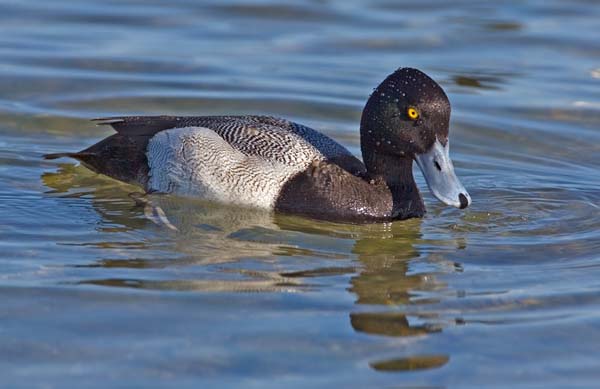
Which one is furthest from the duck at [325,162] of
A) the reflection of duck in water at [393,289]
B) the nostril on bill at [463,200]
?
the reflection of duck in water at [393,289]

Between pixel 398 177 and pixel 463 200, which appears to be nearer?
pixel 463 200

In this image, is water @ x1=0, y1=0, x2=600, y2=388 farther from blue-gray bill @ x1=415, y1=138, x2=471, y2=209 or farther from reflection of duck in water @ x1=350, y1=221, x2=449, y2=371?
blue-gray bill @ x1=415, y1=138, x2=471, y2=209

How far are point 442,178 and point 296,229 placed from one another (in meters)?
0.97

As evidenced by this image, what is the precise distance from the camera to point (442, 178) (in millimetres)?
8367

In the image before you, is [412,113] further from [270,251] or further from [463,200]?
[270,251]

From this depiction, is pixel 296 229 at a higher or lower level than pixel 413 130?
lower

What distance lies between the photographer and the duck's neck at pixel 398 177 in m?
8.60

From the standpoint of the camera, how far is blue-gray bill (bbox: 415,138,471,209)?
8.26m

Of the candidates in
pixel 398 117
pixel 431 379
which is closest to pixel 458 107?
pixel 398 117

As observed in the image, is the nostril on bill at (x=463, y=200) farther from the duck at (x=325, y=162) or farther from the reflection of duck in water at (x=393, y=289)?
the reflection of duck in water at (x=393, y=289)

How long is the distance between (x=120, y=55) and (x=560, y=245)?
5.92 m

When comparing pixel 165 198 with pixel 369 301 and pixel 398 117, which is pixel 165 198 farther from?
pixel 369 301

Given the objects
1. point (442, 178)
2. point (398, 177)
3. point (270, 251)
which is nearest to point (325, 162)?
point (398, 177)

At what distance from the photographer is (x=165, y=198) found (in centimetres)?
888
